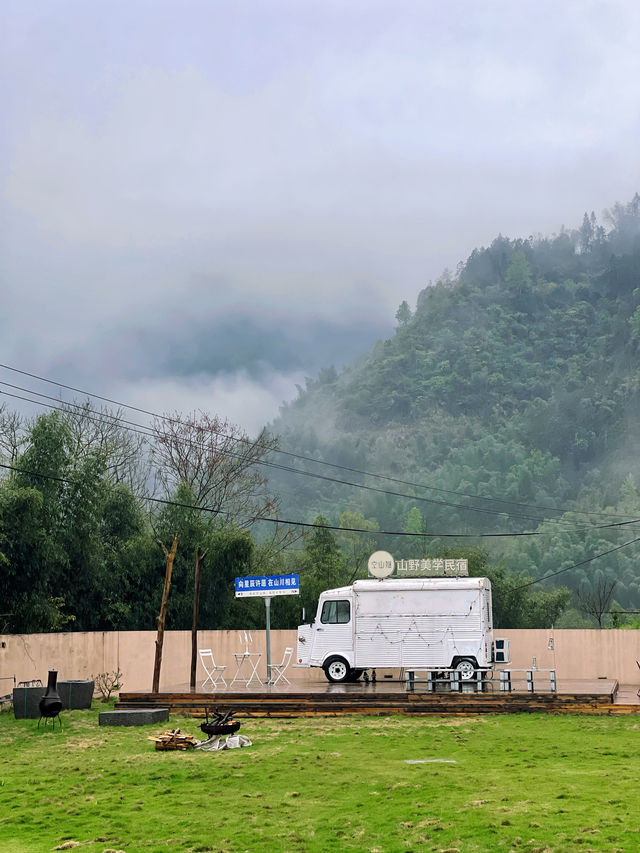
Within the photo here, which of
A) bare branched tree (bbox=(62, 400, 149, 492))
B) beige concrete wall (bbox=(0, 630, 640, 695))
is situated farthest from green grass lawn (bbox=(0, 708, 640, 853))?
bare branched tree (bbox=(62, 400, 149, 492))

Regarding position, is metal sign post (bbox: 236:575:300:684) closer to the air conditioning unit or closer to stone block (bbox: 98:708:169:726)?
stone block (bbox: 98:708:169:726)

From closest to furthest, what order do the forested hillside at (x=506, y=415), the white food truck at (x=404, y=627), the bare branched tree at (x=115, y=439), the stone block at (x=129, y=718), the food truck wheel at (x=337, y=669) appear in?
the stone block at (x=129, y=718)
the white food truck at (x=404, y=627)
the food truck wheel at (x=337, y=669)
the bare branched tree at (x=115, y=439)
the forested hillside at (x=506, y=415)

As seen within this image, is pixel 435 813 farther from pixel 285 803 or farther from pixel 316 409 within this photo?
pixel 316 409

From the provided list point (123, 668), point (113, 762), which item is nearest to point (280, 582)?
point (123, 668)

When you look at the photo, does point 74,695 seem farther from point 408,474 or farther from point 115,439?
point 408,474

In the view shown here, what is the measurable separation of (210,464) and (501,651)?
2240 centimetres

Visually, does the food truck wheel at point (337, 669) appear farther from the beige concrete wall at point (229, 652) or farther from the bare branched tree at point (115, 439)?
the bare branched tree at point (115, 439)

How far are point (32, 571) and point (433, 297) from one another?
122m

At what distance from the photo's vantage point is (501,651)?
69.6 ft

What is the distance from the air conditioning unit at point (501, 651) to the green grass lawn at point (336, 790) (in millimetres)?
5178

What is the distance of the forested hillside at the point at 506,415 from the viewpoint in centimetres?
9731

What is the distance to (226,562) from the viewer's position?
3012 cm

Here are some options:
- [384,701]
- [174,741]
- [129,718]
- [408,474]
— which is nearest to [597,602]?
[384,701]

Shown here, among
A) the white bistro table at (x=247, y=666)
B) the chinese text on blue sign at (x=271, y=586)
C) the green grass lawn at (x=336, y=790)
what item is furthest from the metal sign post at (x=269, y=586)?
the green grass lawn at (x=336, y=790)
